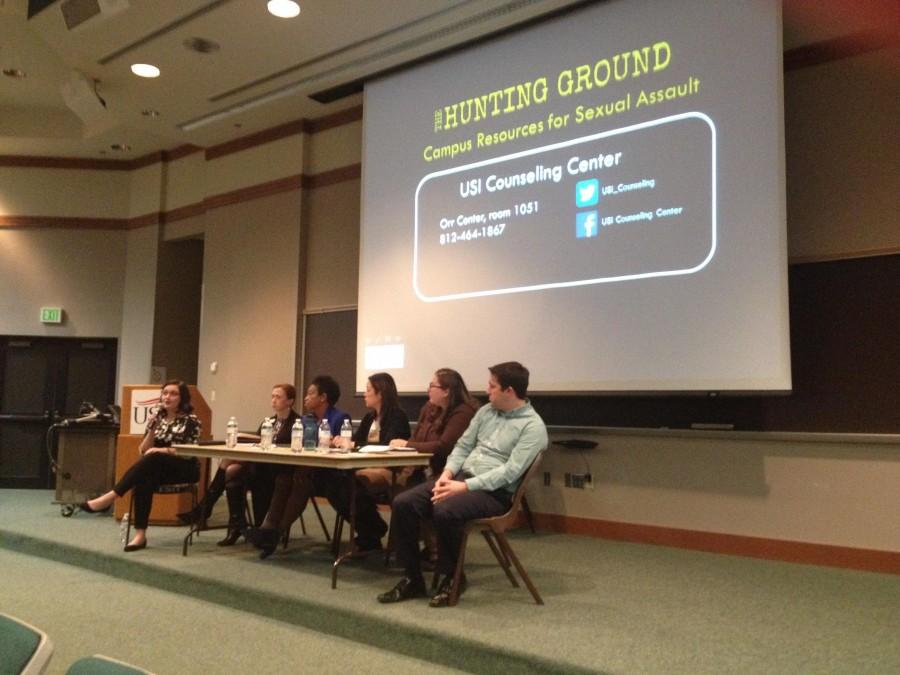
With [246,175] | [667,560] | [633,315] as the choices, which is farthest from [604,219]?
[246,175]

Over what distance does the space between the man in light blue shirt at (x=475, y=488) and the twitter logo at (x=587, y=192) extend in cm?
166

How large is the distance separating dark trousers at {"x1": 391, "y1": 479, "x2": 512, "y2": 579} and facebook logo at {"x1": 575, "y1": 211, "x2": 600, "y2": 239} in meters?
1.95

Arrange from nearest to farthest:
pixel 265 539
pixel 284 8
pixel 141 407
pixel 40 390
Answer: pixel 265 539
pixel 284 8
pixel 141 407
pixel 40 390

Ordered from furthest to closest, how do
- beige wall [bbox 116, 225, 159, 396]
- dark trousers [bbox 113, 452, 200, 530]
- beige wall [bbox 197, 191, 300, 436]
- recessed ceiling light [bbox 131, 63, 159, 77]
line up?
beige wall [bbox 116, 225, 159, 396] → beige wall [bbox 197, 191, 300, 436] → recessed ceiling light [bbox 131, 63, 159, 77] → dark trousers [bbox 113, 452, 200, 530]

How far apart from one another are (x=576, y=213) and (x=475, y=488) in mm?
2146

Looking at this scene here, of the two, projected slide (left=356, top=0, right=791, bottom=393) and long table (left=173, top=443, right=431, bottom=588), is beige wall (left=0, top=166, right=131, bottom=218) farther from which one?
long table (left=173, top=443, right=431, bottom=588)

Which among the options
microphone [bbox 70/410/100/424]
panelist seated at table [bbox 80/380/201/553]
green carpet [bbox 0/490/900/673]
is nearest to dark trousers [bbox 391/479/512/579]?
green carpet [bbox 0/490/900/673]

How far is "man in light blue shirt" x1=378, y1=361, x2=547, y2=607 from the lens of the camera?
321 centimetres

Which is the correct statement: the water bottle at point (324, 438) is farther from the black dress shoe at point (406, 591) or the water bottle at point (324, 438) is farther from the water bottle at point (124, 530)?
the water bottle at point (124, 530)

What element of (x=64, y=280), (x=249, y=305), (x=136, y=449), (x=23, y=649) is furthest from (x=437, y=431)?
(x=64, y=280)

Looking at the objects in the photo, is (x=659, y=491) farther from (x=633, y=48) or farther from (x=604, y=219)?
(x=633, y=48)

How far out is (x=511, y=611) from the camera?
3127mm

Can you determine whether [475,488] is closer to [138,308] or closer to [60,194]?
[138,308]

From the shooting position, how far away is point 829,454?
162 inches
